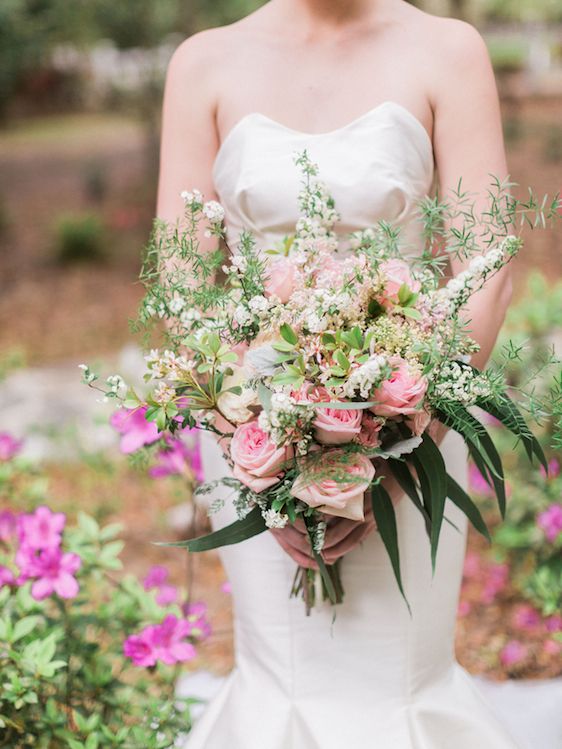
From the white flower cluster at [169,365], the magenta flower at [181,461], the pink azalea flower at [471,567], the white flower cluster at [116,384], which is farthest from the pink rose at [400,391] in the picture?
the pink azalea flower at [471,567]

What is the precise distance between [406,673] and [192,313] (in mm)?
1057

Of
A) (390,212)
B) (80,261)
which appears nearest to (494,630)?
(390,212)

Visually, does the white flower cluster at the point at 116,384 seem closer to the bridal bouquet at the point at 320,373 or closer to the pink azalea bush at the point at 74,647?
the bridal bouquet at the point at 320,373

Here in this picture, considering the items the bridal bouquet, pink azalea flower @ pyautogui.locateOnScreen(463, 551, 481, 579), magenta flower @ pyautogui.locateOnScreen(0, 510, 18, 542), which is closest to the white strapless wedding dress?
the bridal bouquet

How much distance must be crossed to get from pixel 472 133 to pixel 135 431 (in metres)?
1.14

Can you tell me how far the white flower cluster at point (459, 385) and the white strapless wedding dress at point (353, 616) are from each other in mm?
518

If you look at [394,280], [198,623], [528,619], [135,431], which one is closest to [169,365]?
[394,280]

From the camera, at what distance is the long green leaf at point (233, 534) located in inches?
70.4

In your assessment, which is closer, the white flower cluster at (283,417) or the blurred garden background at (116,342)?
the white flower cluster at (283,417)

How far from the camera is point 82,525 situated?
2.65 metres

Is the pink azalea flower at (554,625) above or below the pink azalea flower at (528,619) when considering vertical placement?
above

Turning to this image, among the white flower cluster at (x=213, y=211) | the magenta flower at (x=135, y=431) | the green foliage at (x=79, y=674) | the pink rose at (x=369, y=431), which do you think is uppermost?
the white flower cluster at (x=213, y=211)

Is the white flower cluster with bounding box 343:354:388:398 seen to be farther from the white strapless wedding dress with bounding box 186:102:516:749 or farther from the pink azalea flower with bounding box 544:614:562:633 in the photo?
the pink azalea flower with bounding box 544:614:562:633

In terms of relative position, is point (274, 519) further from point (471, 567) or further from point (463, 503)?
point (471, 567)
